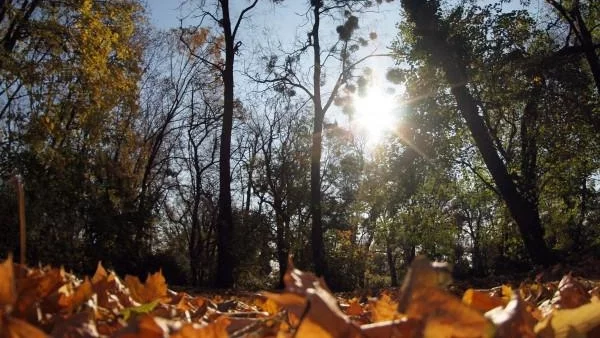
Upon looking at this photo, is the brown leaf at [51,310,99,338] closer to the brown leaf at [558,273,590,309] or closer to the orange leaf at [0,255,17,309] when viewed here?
the orange leaf at [0,255,17,309]

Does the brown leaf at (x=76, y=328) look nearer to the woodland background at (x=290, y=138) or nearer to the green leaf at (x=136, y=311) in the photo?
the green leaf at (x=136, y=311)

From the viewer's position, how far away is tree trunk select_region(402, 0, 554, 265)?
921cm

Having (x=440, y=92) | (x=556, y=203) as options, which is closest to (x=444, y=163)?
(x=440, y=92)

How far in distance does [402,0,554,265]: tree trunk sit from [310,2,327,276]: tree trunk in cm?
521

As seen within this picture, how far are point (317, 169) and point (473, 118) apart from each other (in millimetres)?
6280

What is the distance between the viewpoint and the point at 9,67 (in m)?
10.1

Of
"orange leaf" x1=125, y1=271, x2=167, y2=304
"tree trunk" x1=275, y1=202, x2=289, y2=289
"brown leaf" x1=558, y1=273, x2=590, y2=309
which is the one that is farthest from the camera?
"tree trunk" x1=275, y1=202, x2=289, y2=289

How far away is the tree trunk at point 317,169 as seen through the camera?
1452 cm

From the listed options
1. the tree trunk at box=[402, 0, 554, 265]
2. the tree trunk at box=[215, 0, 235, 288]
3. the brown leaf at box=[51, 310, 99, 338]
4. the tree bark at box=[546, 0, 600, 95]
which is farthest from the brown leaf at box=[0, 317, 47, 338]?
the tree bark at box=[546, 0, 600, 95]

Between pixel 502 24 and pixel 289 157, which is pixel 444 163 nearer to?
pixel 502 24

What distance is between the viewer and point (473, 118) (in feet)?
31.2

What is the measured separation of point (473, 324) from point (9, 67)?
11.4 m

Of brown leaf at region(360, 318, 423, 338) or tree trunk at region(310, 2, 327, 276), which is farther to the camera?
tree trunk at region(310, 2, 327, 276)

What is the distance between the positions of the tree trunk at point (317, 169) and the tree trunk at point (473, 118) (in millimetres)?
5206
